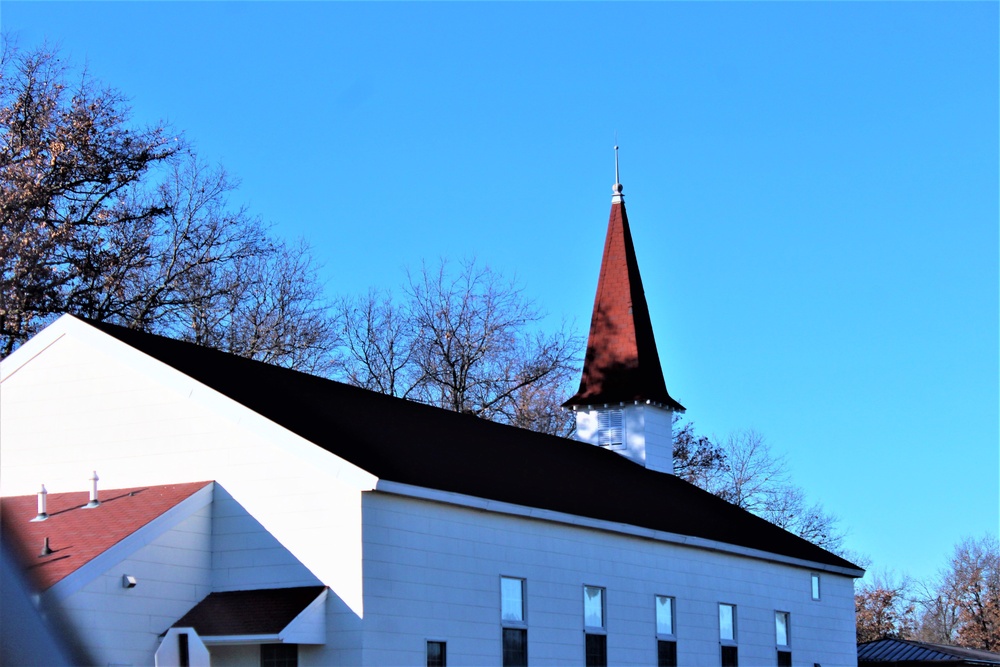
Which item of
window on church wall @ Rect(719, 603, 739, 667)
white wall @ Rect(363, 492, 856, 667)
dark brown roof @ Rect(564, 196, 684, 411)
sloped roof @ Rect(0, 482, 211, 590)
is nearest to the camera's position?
sloped roof @ Rect(0, 482, 211, 590)

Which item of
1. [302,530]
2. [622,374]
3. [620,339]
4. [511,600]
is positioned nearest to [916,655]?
[622,374]

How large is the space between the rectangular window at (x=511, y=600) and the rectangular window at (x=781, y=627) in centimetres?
960

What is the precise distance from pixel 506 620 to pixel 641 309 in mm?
17676

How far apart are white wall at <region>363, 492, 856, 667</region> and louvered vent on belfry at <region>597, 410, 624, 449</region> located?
6396 millimetres

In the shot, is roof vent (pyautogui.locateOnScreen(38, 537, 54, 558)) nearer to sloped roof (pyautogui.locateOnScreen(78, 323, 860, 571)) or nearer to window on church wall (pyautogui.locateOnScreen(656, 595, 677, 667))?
sloped roof (pyautogui.locateOnScreen(78, 323, 860, 571))

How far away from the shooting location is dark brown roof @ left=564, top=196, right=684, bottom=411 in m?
35.4

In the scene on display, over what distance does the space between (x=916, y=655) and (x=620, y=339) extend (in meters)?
13.7

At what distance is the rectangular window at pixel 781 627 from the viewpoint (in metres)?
29.2

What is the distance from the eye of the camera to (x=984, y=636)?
2616 inches

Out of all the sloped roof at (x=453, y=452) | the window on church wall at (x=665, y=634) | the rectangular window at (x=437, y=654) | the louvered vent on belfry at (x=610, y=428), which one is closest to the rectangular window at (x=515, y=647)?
the rectangular window at (x=437, y=654)

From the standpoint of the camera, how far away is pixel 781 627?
2945 centimetres

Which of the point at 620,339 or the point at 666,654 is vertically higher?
the point at 620,339

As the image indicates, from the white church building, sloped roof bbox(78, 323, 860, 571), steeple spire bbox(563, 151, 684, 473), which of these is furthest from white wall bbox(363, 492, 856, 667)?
steeple spire bbox(563, 151, 684, 473)

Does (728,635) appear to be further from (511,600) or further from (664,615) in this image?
(511,600)
